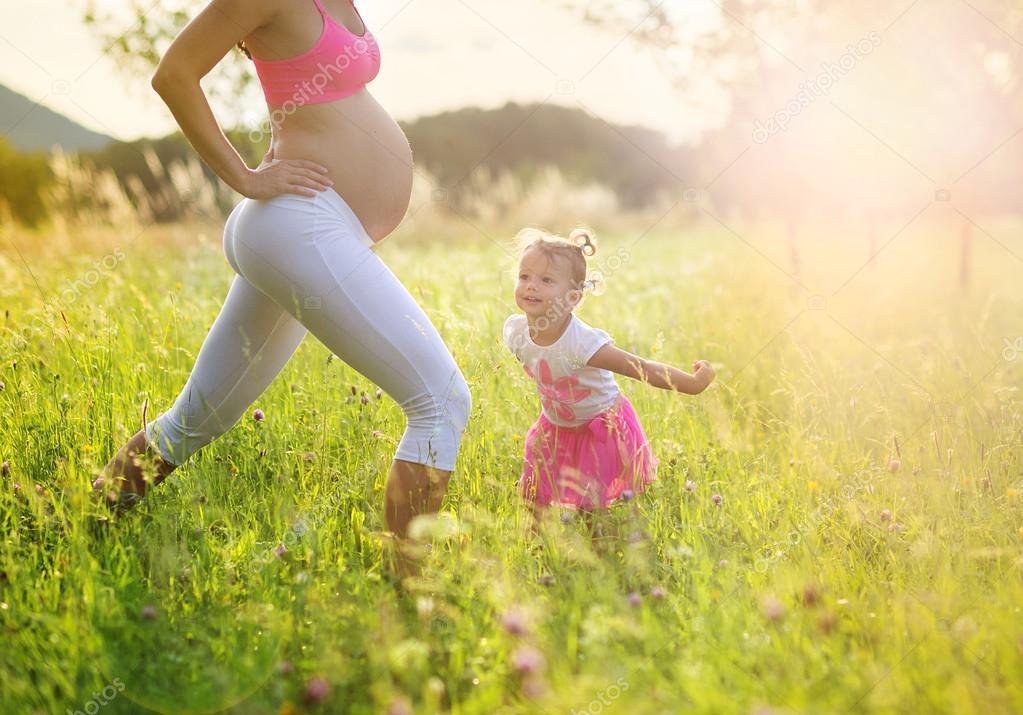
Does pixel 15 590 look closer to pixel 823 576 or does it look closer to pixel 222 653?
pixel 222 653

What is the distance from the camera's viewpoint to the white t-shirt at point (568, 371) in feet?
9.64

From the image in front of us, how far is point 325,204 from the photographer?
7.56ft

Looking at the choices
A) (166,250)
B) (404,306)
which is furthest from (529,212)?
(404,306)

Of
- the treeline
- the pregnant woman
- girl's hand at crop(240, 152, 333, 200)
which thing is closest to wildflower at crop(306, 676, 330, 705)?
the pregnant woman

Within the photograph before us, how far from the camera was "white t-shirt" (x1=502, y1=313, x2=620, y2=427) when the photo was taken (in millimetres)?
2938

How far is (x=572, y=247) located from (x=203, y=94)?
132 cm

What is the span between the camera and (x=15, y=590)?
2244mm

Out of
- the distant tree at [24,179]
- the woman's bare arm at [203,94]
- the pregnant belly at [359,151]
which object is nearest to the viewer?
the woman's bare arm at [203,94]

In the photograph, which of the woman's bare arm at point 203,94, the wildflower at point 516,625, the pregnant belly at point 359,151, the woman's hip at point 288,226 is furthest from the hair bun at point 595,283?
the wildflower at point 516,625

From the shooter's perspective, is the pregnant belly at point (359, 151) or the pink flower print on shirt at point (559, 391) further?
the pink flower print on shirt at point (559, 391)

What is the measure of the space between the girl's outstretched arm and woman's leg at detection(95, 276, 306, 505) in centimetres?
103

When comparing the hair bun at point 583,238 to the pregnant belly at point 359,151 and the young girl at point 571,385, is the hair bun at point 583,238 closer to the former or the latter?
the young girl at point 571,385

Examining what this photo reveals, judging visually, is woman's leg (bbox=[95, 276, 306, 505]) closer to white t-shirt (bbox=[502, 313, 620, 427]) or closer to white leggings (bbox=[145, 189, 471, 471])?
white leggings (bbox=[145, 189, 471, 471])

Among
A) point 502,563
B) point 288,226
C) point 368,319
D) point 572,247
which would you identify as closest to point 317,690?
point 502,563
